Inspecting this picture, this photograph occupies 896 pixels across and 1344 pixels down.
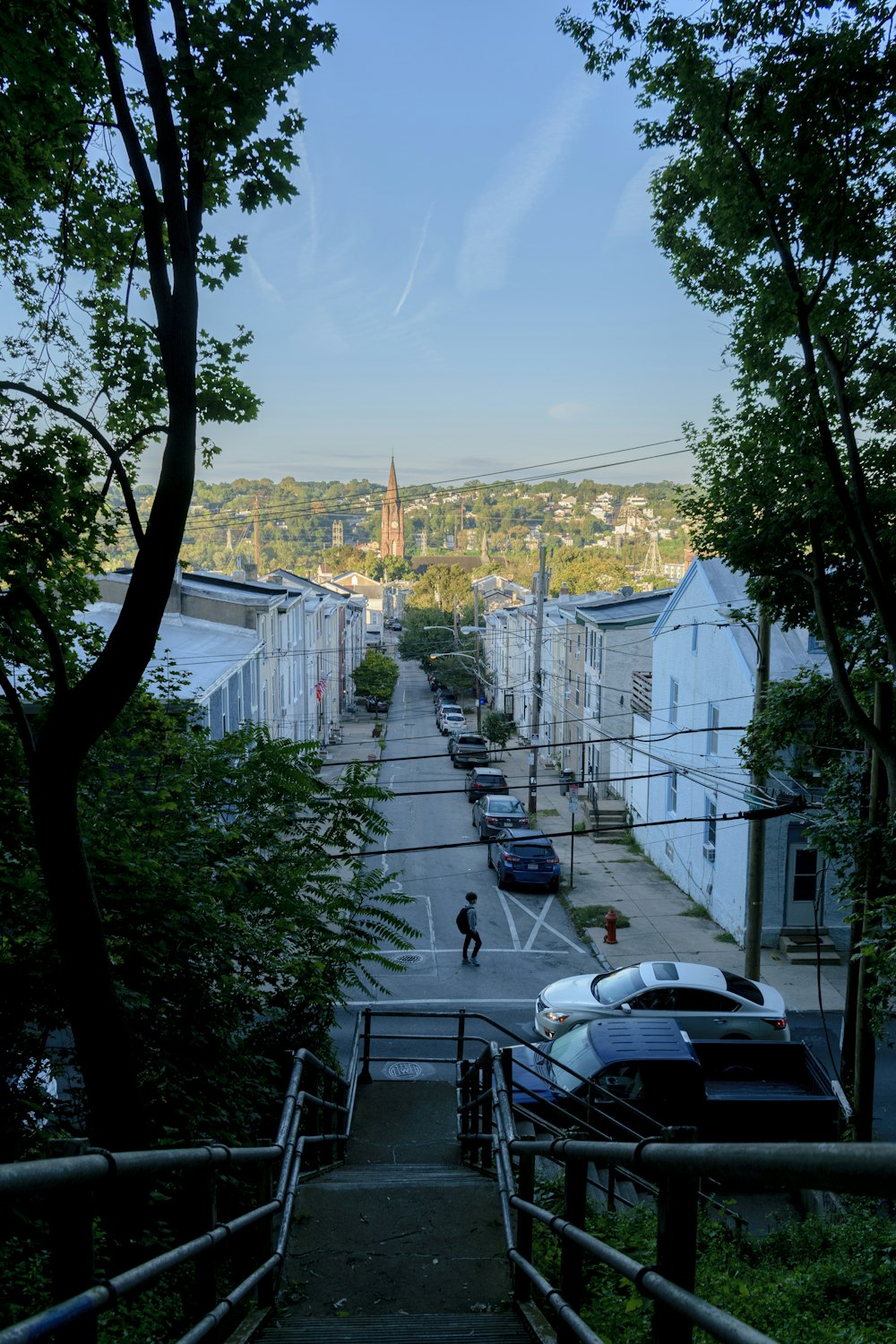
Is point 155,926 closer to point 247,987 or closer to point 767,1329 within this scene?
point 247,987

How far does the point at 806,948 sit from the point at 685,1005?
643cm

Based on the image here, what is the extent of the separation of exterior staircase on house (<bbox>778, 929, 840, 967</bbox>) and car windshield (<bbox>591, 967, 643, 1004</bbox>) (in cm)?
577

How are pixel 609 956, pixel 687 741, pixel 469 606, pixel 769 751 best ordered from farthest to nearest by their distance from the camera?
pixel 469 606 → pixel 687 741 → pixel 609 956 → pixel 769 751

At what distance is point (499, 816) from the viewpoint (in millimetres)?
29797

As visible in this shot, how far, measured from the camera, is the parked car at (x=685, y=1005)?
1484 cm

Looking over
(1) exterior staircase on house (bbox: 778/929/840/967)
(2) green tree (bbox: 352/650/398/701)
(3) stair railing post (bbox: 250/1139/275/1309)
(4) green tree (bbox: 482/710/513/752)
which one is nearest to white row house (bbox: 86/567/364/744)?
(3) stair railing post (bbox: 250/1139/275/1309)

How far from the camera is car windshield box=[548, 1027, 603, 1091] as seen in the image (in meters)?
11.9

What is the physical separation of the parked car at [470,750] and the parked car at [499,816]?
10.4m

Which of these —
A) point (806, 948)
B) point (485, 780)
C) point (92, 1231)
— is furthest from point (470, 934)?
point (92, 1231)

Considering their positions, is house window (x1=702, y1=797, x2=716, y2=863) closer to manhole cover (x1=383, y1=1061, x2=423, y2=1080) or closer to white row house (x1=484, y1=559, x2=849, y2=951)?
white row house (x1=484, y1=559, x2=849, y2=951)

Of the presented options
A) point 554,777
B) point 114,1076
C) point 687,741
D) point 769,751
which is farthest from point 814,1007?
point 554,777

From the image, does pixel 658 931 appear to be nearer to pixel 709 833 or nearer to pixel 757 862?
pixel 709 833

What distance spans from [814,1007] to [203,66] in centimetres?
1755

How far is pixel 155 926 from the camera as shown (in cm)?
721
